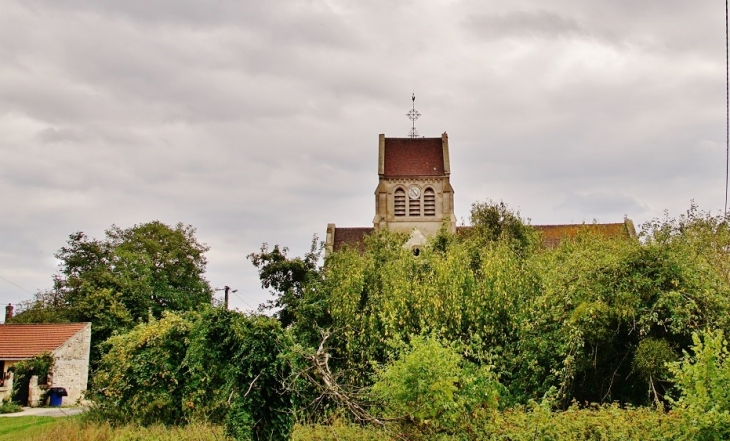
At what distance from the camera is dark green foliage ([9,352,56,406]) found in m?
30.3

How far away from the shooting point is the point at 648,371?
15312mm

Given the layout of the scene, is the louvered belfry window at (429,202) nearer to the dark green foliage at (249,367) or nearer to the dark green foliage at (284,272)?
the dark green foliage at (284,272)

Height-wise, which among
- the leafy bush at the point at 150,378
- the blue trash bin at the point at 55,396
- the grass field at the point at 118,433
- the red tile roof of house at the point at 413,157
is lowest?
the blue trash bin at the point at 55,396

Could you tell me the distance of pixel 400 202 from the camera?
1725 inches

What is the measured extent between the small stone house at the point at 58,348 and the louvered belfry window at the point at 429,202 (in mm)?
20823

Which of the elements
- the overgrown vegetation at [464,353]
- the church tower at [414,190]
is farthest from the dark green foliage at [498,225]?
the church tower at [414,190]

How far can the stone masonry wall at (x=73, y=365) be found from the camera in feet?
106

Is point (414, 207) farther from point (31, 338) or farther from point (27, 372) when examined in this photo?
point (27, 372)

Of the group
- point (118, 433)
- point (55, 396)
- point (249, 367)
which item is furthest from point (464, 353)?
point (55, 396)

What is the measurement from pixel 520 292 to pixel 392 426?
7219mm

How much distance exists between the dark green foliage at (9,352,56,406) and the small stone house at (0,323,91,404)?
1.19 feet

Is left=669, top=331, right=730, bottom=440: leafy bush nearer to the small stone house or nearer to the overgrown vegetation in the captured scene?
the overgrown vegetation

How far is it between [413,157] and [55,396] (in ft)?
82.0

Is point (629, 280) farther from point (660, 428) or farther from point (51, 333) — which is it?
point (51, 333)
